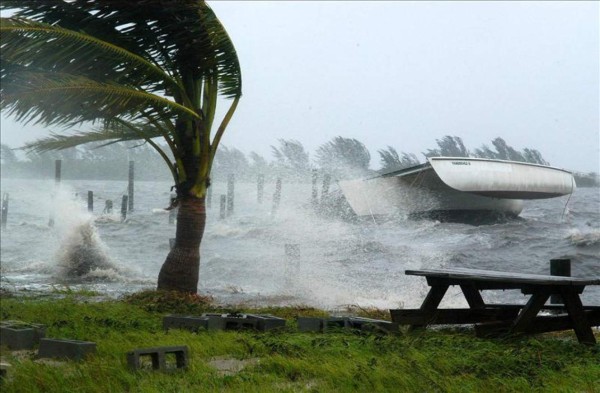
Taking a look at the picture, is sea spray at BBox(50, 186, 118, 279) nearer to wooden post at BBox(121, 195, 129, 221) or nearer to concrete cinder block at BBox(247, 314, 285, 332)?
wooden post at BBox(121, 195, 129, 221)

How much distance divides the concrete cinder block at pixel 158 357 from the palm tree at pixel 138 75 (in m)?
4.23

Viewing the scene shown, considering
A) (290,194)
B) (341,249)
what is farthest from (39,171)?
(341,249)

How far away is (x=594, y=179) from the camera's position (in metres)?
9.89

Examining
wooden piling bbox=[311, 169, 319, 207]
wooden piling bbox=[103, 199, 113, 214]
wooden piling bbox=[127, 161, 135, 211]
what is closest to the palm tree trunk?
wooden piling bbox=[311, 169, 319, 207]

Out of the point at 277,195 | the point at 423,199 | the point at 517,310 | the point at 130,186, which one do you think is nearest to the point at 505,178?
the point at 423,199

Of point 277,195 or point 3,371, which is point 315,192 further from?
point 3,371

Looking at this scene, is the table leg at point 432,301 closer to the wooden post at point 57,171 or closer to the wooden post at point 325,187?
the wooden post at point 325,187

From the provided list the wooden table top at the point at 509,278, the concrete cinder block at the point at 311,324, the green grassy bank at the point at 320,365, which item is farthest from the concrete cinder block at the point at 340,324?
the wooden table top at the point at 509,278

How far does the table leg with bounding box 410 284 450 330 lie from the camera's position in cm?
632

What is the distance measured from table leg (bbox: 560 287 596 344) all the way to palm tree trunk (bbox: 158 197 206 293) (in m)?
5.07

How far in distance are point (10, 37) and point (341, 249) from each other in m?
5.80

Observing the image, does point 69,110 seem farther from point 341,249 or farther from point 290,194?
point 290,194

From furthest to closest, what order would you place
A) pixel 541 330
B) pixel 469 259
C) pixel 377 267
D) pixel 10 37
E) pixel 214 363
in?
1. pixel 377 267
2. pixel 469 259
3. pixel 10 37
4. pixel 541 330
5. pixel 214 363

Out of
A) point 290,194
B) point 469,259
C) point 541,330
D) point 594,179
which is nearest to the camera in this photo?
point 541,330
